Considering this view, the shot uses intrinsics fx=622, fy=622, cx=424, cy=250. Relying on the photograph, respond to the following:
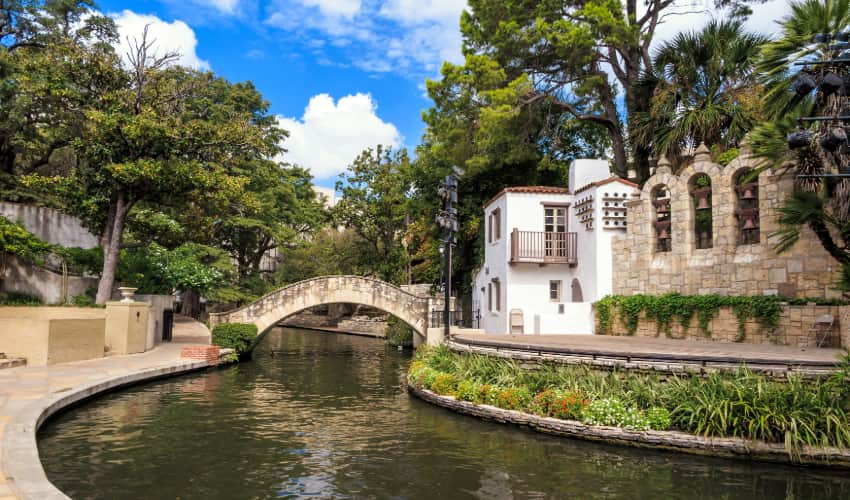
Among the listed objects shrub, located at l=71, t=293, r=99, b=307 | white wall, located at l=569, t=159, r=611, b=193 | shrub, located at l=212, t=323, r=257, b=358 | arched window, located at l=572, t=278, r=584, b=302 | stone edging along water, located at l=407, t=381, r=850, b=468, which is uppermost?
white wall, located at l=569, t=159, r=611, b=193

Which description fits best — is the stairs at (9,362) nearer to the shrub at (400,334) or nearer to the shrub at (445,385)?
the shrub at (445,385)

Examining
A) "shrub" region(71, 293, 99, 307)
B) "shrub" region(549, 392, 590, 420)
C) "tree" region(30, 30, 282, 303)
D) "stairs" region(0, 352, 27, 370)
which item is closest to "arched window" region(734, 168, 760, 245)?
"shrub" region(549, 392, 590, 420)

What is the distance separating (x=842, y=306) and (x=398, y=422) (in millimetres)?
10505

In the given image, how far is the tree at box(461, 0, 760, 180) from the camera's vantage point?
24094 mm

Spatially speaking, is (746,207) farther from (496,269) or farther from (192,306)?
(192,306)

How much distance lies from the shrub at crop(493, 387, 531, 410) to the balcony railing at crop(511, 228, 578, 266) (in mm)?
9045

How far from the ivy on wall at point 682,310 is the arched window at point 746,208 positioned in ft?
6.46

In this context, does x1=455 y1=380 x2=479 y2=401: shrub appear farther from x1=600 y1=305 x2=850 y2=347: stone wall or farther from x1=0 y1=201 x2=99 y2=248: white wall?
x1=0 y1=201 x2=99 y2=248: white wall

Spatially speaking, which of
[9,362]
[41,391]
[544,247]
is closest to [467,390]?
[41,391]

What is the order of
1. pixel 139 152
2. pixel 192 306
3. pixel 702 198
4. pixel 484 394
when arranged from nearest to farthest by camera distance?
1. pixel 484 394
2. pixel 702 198
3. pixel 139 152
4. pixel 192 306

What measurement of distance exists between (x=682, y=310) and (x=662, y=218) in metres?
3.94

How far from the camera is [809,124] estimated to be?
13.9 m

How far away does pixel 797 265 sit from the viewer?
1535 centimetres

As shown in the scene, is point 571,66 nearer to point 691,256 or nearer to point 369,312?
point 691,256
